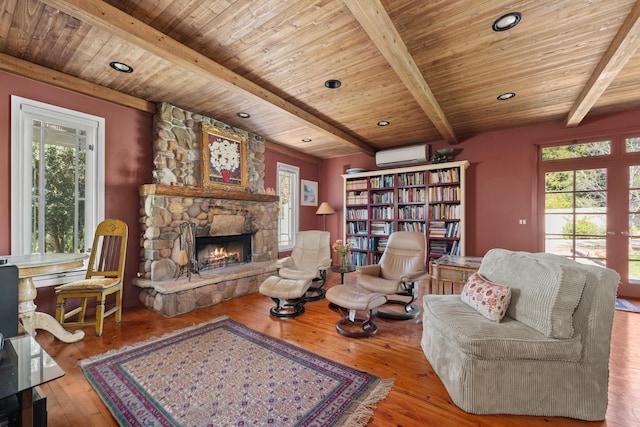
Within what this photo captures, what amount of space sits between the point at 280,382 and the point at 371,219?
3.99 metres

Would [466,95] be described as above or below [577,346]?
above

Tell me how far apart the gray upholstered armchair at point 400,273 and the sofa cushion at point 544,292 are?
3.54 feet

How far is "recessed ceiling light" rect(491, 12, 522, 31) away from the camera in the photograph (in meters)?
1.94

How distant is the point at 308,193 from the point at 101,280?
13.3 ft

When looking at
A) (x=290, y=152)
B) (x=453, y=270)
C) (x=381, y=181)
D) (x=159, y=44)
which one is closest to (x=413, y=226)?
(x=381, y=181)

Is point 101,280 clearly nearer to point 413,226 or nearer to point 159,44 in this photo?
point 159,44

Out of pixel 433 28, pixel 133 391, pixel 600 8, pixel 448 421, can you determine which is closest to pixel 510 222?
pixel 600 8

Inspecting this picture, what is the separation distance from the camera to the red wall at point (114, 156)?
2.53 meters

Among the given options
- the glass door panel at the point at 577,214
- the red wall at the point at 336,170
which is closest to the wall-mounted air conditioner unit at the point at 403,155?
the red wall at the point at 336,170

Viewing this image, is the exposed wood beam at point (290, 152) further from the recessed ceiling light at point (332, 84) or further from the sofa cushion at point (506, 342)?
the sofa cushion at point (506, 342)

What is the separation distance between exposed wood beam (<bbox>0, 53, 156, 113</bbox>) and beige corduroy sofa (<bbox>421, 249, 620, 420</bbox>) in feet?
13.1

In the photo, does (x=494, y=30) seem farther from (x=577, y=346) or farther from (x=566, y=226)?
(x=566, y=226)

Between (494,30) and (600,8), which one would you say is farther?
(494,30)

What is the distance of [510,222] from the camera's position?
4441 mm
